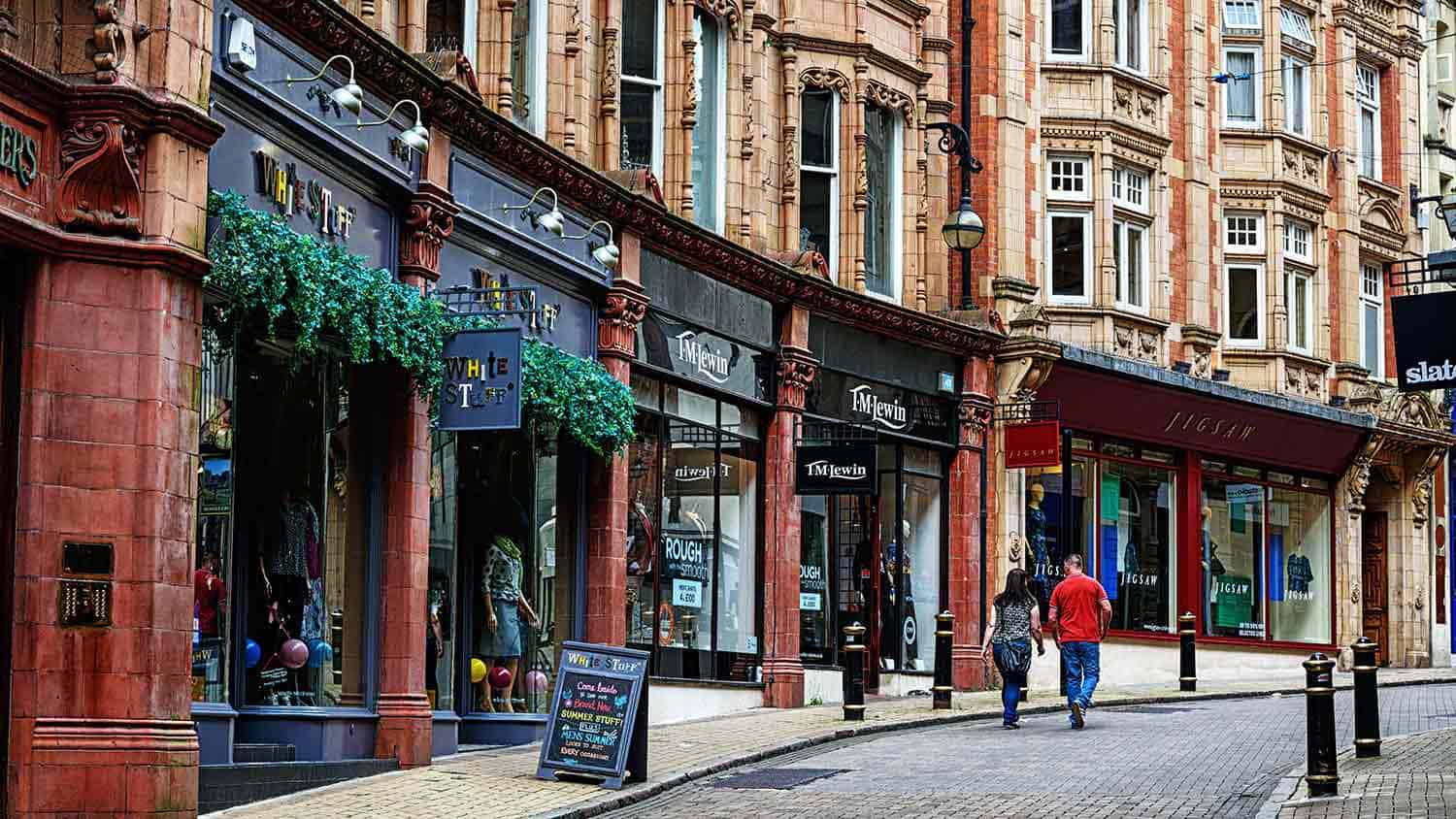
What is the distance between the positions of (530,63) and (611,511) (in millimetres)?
4490

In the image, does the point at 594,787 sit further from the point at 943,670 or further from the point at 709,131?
the point at 709,131

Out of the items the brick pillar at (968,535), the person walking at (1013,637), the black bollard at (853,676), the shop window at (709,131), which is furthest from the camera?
the brick pillar at (968,535)

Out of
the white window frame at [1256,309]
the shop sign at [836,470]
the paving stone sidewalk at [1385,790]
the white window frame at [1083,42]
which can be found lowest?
the paving stone sidewalk at [1385,790]

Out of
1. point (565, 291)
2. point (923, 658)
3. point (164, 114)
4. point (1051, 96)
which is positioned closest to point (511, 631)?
point (565, 291)

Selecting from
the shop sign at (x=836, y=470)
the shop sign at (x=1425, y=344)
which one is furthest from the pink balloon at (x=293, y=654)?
the shop sign at (x=836, y=470)

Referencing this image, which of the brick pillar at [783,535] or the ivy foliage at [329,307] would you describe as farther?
the brick pillar at [783,535]

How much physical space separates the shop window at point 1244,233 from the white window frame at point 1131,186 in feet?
9.21

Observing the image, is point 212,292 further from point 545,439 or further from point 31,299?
point 545,439

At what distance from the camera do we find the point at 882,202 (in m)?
29.1

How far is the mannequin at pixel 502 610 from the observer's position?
1984 cm

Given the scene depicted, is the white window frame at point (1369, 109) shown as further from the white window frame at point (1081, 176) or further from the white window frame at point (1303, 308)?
the white window frame at point (1081, 176)

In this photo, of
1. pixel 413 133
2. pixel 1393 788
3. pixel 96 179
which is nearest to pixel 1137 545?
pixel 1393 788

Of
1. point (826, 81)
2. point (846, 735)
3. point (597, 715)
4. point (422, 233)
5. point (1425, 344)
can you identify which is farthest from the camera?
point (826, 81)

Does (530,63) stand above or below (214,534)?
above
